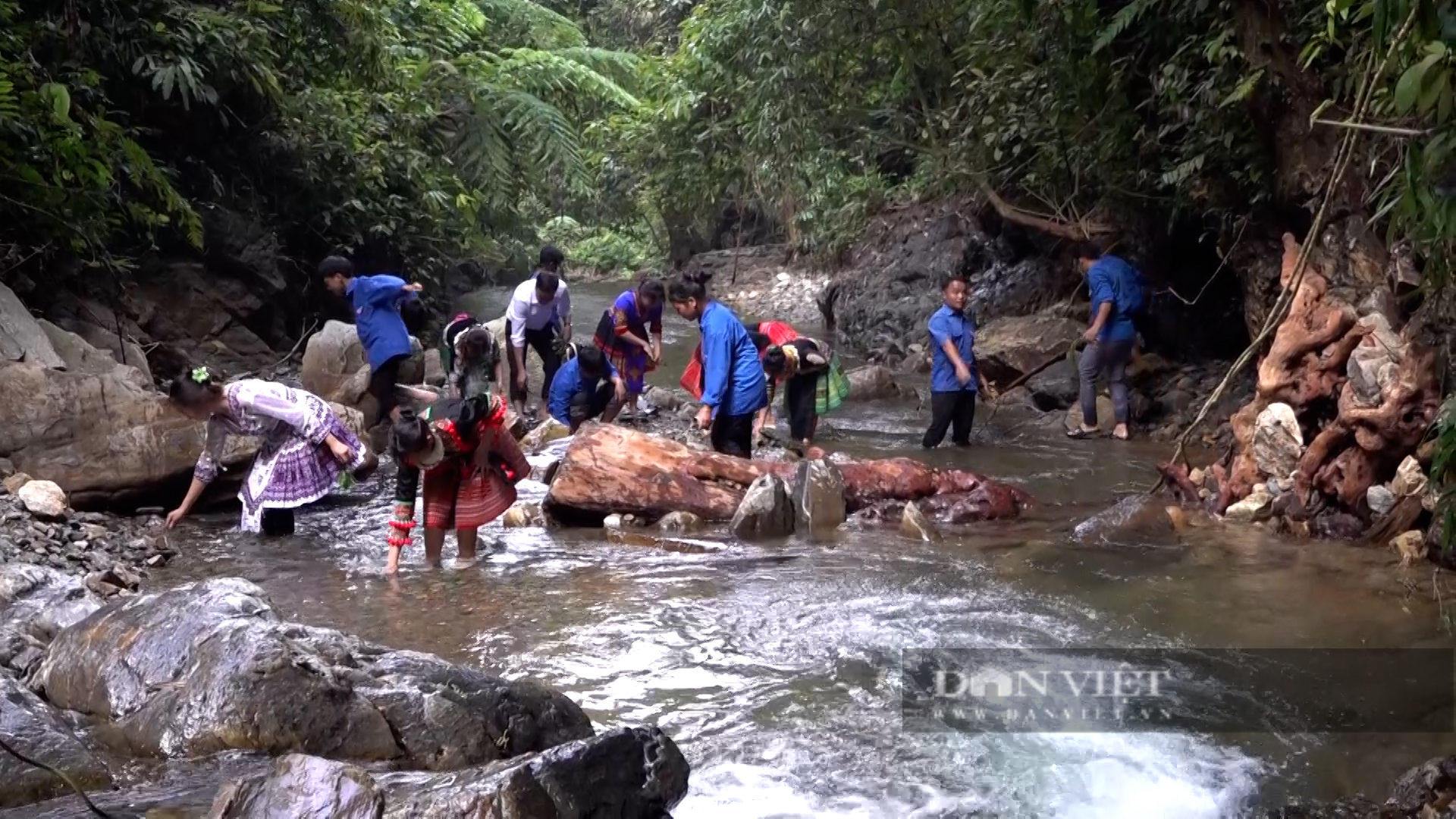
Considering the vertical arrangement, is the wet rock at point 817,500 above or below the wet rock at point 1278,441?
below

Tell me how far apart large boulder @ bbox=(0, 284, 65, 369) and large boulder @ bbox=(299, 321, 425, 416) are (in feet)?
8.59

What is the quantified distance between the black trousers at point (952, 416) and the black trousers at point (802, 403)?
1234 mm

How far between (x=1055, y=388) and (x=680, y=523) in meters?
6.23

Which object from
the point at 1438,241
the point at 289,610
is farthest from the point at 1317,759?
the point at 289,610

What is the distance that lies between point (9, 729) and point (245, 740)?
0.67 m

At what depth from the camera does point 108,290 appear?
1146cm

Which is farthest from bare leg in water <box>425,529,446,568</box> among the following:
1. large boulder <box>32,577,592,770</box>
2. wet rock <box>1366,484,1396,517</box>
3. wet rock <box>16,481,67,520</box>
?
wet rock <box>1366,484,1396,517</box>

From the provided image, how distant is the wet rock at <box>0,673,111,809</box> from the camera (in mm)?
3535

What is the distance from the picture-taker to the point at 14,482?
23.7ft

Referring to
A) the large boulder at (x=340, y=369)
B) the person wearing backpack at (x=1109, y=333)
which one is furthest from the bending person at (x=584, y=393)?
the person wearing backpack at (x=1109, y=333)

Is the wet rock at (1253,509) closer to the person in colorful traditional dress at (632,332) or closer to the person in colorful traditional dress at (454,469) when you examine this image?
the person in colorful traditional dress at (454,469)

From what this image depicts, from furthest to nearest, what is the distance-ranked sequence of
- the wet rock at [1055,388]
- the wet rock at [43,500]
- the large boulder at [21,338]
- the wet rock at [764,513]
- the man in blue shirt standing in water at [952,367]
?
the wet rock at [1055,388] → the man in blue shirt standing in water at [952,367] → the large boulder at [21,338] → the wet rock at [764,513] → the wet rock at [43,500]

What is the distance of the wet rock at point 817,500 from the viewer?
782 centimetres

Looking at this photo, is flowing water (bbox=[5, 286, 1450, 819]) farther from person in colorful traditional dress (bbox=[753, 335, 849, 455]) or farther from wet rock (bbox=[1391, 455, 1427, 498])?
person in colorful traditional dress (bbox=[753, 335, 849, 455])
